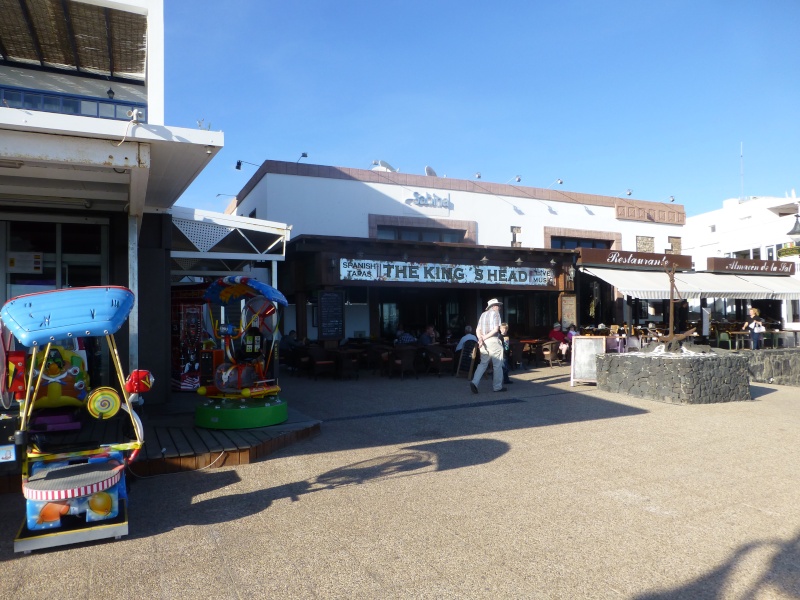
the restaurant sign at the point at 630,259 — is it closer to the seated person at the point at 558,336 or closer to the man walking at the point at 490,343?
the seated person at the point at 558,336

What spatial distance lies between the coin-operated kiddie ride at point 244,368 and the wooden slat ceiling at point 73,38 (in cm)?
354

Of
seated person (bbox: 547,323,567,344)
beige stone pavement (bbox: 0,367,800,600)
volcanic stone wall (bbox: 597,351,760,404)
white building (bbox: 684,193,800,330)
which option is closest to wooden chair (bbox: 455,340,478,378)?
volcanic stone wall (bbox: 597,351,760,404)

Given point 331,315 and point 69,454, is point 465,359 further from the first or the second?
point 69,454

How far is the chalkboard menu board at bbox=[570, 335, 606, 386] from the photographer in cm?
1134

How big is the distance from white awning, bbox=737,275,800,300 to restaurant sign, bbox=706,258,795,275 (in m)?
0.22

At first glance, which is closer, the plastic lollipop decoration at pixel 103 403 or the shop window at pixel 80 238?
the plastic lollipop decoration at pixel 103 403

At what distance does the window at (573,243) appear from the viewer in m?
20.7

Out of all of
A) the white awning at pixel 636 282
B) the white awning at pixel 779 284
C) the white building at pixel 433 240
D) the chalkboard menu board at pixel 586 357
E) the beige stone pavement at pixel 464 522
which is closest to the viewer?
the beige stone pavement at pixel 464 522

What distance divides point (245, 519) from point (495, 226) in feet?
53.6

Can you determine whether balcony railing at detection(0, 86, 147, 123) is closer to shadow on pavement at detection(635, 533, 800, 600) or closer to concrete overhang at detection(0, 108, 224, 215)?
concrete overhang at detection(0, 108, 224, 215)

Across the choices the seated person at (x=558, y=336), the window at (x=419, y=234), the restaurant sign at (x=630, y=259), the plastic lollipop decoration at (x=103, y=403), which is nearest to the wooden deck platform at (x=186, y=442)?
the plastic lollipop decoration at (x=103, y=403)

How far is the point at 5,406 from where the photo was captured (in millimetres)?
4516

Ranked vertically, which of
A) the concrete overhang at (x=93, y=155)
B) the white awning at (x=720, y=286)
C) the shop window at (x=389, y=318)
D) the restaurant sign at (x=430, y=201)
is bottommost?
the shop window at (x=389, y=318)

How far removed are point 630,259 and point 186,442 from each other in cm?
1544
